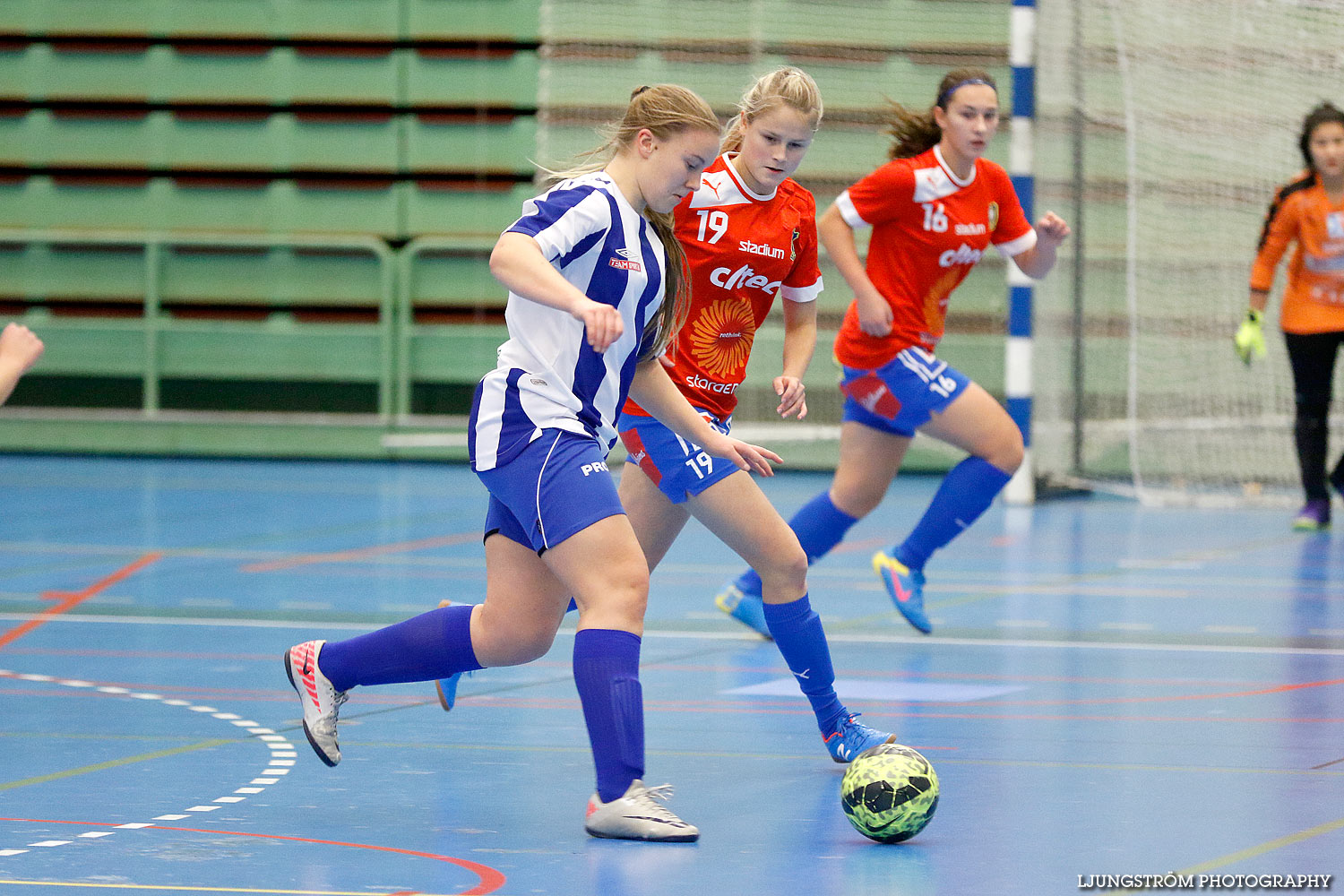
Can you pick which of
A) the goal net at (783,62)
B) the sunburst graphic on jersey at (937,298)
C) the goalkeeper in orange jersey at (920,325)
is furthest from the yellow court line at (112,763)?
the goal net at (783,62)

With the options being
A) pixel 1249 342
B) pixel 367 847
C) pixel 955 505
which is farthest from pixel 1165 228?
pixel 367 847

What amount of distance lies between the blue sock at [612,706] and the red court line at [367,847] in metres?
0.35

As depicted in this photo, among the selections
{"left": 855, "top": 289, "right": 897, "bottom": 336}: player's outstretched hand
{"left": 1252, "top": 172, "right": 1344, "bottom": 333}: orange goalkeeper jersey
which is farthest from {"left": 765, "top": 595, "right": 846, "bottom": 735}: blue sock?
{"left": 1252, "top": 172, "right": 1344, "bottom": 333}: orange goalkeeper jersey

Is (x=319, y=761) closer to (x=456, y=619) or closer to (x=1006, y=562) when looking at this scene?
(x=456, y=619)

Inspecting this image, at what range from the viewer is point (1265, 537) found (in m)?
9.70

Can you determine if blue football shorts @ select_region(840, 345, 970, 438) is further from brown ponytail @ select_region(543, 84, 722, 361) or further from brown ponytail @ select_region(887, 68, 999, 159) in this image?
brown ponytail @ select_region(543, 84, 722, 361)

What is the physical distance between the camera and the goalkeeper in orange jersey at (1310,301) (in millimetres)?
9430

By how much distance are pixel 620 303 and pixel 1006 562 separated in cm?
514

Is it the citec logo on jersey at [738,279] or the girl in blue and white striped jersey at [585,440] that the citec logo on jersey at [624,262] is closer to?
the girl in blue and white striped jersey at [585,440]

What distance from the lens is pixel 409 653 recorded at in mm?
4074

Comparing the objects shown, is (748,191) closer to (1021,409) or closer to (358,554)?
(358,554)

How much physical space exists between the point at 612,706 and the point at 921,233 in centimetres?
321

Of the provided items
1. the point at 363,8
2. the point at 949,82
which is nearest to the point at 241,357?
the point at 363,8

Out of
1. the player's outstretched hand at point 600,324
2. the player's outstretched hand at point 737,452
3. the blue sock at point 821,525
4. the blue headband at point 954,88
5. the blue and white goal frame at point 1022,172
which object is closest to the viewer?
the player's outstretched hand at point 600,324
